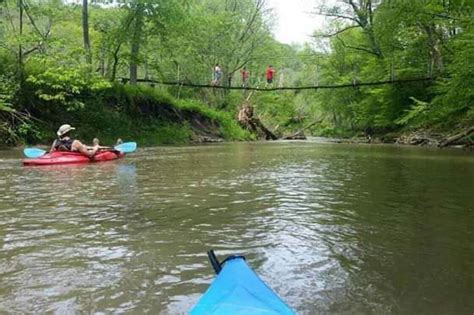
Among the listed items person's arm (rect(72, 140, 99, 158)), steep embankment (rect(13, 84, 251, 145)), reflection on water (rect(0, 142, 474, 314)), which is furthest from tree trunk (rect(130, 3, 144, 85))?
reflection on water (rect(0, 142, 474, 314))

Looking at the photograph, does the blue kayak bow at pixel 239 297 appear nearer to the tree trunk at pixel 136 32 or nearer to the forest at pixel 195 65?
the forest at pixel 195 65

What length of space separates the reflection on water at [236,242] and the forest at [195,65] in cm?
997

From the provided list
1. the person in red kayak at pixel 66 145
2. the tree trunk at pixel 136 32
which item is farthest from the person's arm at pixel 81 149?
the tree trunk at pixel 136 32

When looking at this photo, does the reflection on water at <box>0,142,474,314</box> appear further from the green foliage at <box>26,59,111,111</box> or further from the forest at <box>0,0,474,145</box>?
the forest at <box>0,0,474,145</box>

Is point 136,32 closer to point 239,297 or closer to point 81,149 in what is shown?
point 81,149

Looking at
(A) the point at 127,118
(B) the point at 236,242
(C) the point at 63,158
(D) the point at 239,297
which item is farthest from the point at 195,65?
(D) the point at 239,297

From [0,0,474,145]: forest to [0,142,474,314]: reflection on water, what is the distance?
997 centimetres

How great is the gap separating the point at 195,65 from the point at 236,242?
27076 mm

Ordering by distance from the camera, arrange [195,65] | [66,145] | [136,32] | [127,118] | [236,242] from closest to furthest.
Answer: [236,242]
[66,145]
[136,32]
[127,118]
[195,65]

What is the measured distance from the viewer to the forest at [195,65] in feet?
57.2

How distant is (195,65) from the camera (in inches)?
1196

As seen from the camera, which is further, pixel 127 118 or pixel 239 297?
pixel 127 118

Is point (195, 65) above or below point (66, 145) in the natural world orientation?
above

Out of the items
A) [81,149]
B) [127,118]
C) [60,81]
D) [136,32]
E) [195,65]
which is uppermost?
[136,32]
